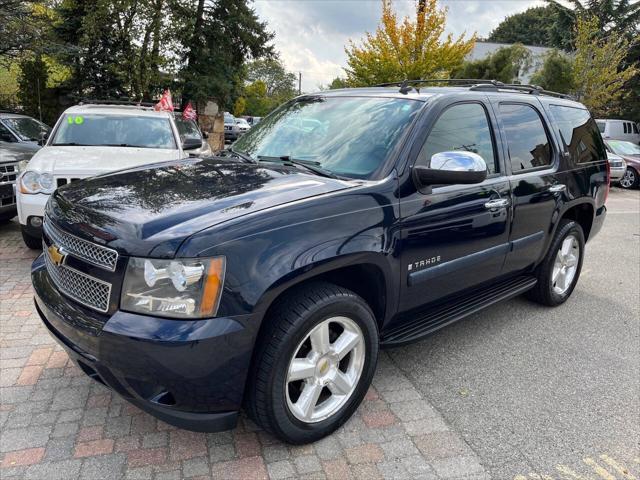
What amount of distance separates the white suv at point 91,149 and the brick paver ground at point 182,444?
7.96ft

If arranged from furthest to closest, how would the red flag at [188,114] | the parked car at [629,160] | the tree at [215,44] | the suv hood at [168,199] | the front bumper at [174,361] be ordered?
the tree at [215,44]
the parked car at [629,160]
the red flag at [188,114]
the suv hood at [168,199]
the front bumper at [174,361]

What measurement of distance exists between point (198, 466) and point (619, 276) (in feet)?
17.9

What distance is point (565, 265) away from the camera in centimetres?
465

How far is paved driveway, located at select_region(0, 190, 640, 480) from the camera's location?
241 cm

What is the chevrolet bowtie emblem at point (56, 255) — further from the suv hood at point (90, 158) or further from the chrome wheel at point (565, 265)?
the chrome wheel at point (565, 265)

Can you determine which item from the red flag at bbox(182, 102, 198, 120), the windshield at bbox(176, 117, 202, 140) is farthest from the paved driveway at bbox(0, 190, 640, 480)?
the red flag at bbox(182, 102, 198, 120)

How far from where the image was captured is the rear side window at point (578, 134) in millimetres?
4312

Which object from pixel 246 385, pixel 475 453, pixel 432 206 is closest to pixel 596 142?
pixel 432 206

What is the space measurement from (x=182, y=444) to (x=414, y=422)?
4.22 ft

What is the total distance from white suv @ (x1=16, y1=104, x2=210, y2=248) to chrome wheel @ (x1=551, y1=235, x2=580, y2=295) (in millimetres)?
4419

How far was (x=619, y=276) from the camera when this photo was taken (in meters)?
5.83

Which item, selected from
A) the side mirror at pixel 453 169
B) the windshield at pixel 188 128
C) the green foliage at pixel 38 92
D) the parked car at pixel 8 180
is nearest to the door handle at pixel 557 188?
the side mirror at pixel 453 169

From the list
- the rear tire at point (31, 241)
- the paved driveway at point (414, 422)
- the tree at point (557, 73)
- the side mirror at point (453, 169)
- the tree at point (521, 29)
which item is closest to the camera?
the paved driveway at point (414, 422)

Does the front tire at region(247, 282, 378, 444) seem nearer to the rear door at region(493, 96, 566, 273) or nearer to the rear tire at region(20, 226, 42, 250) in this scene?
the rear door at region(493, 96, 566, 273)
